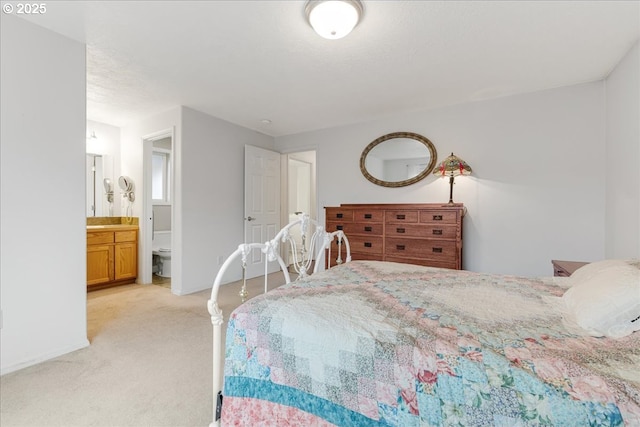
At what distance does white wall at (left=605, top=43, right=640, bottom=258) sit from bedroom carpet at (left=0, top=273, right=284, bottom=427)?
3.28 m

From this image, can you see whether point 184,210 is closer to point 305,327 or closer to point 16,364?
point 16,364

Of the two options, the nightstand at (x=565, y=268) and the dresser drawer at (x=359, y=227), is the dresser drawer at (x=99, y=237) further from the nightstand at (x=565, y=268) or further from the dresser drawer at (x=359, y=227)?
the nightstand at (x=565, y=268)

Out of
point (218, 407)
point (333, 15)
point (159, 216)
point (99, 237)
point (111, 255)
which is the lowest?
point (218, 407)

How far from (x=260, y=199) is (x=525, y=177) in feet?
11.8

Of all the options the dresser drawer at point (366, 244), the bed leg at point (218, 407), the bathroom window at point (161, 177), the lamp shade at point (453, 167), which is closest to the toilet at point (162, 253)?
the bathroom window at point (161, 177)

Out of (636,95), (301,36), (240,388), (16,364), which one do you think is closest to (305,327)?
(240,388)

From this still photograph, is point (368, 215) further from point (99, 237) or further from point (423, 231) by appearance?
point (99, 237)

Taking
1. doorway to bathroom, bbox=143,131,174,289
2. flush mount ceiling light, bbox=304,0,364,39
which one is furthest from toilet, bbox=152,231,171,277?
flush mount ceiling light, bbox=304,0,364,39

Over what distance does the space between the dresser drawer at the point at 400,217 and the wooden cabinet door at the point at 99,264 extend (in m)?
3.77

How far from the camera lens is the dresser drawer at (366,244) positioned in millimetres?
3439

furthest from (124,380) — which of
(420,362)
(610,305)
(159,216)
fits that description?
(159,216)

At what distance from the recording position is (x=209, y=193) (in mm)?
3914

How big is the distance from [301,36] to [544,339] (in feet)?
7.44

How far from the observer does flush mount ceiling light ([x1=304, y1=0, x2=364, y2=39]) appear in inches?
66.9
